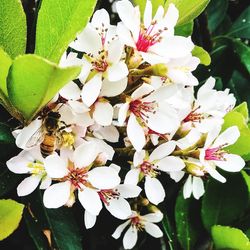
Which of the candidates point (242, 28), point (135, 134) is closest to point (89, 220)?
point (135, 134)

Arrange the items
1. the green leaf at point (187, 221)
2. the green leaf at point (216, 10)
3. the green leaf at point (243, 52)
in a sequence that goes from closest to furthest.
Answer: the green leaf at point (187, 221)
the green leaf at point (243, 52)
the green leaf at point (216, 10)

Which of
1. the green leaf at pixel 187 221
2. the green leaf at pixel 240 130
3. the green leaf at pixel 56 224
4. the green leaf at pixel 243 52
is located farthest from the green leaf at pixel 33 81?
the green leaf at pixel 243 52

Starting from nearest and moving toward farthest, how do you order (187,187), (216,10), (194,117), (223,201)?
(194,117) → (187,187) → (223,201) → (216,10)

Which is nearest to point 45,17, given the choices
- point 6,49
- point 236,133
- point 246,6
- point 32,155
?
point 6,49

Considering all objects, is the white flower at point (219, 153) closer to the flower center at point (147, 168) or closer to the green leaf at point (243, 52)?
the flower center at point (147, 168)

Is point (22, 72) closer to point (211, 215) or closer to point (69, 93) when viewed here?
point (69, 93)

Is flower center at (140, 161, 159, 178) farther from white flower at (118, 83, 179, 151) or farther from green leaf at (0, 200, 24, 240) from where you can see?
green leaf at (0, 200, 24, 240)

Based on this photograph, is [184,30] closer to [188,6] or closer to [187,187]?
[188,6]

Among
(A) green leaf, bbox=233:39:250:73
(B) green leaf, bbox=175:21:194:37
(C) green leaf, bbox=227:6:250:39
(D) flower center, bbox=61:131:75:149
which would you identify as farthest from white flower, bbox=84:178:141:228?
(C) green leaf, bbox=227:6:250:39
